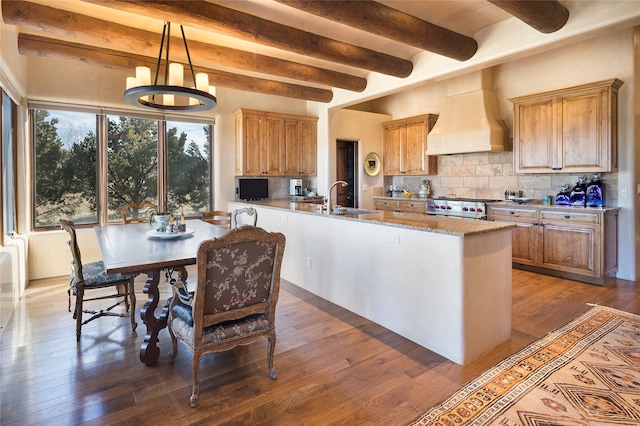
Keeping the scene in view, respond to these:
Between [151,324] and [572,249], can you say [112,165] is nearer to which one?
[151,324]

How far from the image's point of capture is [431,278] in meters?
2.65

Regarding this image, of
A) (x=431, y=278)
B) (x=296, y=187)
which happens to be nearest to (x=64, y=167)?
(x=296, y=187)

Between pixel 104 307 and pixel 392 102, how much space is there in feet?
21.6

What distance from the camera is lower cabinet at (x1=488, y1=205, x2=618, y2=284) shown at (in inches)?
168

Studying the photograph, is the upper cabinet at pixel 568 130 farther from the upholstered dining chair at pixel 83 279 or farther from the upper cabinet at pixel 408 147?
the upholstered dining chair at pixel 83 279

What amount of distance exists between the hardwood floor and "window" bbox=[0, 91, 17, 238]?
3.89 ft

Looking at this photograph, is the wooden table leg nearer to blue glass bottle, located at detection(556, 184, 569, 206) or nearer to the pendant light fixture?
the pendant light fixture

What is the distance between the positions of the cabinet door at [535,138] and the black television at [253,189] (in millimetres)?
4211

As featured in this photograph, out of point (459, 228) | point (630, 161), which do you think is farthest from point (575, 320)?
point (630, 161)

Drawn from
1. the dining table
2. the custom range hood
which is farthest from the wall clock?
the dining table

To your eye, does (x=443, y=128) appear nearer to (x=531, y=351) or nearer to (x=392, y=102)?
(x=392, y=102)

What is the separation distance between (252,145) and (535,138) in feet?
14.5

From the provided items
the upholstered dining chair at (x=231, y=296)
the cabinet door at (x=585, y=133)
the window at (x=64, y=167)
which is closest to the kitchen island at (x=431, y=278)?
the upholstered dining chair at (x=231, y=296)

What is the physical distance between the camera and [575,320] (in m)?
3.22
